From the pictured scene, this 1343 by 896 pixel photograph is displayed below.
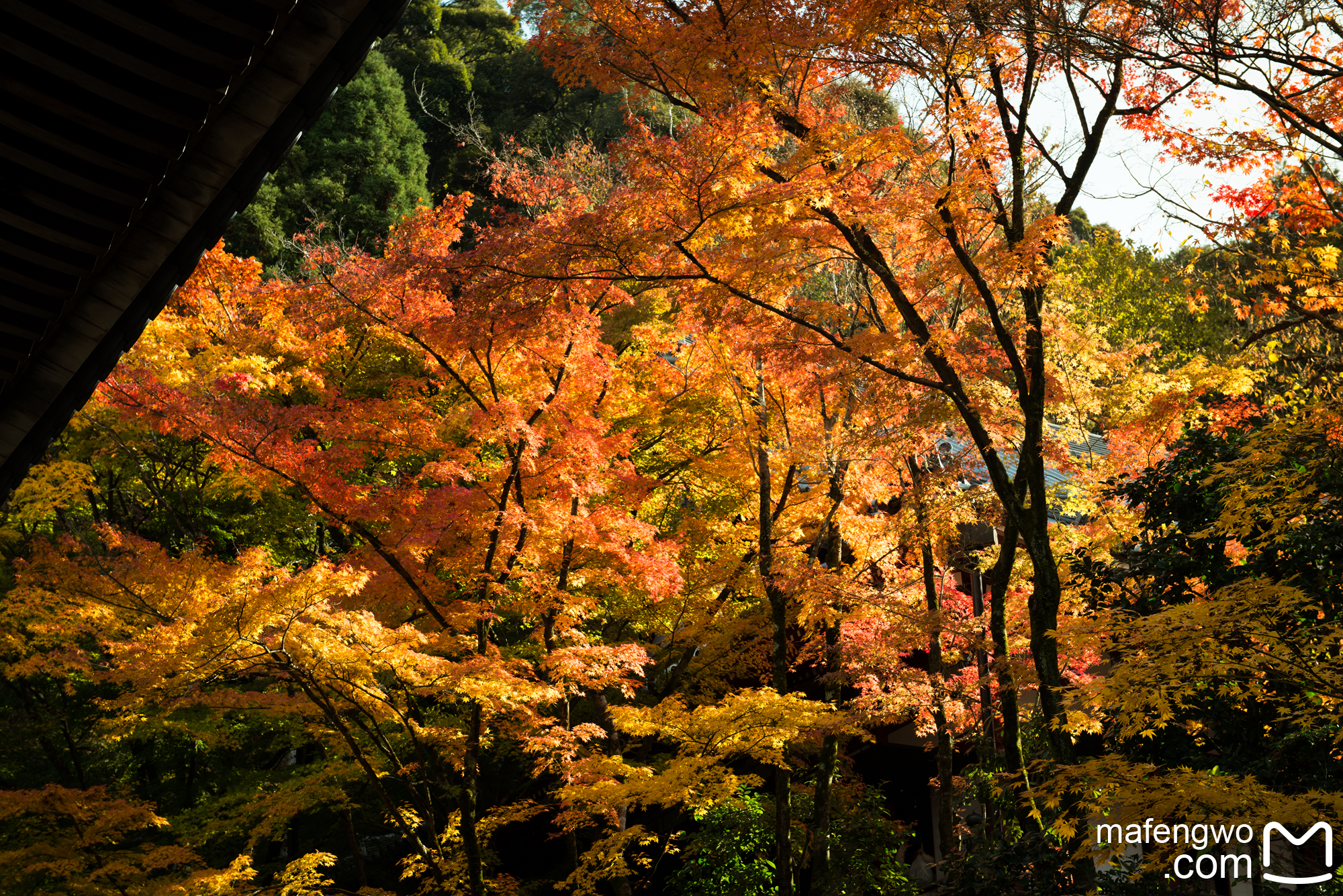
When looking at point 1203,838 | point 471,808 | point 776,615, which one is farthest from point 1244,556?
point 471,808

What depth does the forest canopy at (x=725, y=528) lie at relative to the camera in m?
6.51

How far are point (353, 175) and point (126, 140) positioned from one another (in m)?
24.7

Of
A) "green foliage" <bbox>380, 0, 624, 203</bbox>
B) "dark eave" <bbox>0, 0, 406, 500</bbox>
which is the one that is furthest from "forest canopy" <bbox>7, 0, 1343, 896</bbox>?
"green foliage" <bbox>380, 0, 624, 203</bbox>

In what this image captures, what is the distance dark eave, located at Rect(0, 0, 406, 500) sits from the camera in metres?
1.87

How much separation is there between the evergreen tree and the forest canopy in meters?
8.98

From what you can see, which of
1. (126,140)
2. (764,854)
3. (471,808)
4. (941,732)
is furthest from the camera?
(941,732)

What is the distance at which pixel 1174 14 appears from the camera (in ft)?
18.9

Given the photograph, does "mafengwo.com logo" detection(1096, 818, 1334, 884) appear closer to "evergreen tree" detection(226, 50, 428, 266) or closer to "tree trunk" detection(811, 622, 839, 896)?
"tree trunk" detection(811, 622, 839, 896)

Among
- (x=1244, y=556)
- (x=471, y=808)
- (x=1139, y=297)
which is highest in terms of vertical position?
(x=1139, y=297)

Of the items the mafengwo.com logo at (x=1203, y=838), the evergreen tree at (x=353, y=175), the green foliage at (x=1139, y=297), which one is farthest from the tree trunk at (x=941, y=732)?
the evergreen tree at (x=353, y=175)

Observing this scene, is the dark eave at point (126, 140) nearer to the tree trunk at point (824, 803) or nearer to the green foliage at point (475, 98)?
the tree trunk at point (824, 803)

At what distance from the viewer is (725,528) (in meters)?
12.4

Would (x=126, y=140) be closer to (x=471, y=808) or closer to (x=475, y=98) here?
(x=471, y=808)

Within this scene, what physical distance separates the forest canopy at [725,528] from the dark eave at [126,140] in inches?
204
